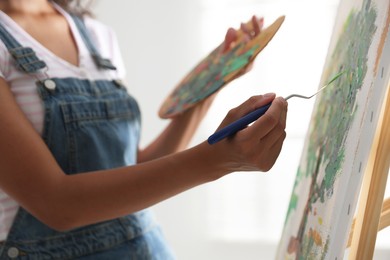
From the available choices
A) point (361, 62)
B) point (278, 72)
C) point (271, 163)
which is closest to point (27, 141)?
point (271, 163)

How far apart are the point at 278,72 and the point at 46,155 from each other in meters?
1.15

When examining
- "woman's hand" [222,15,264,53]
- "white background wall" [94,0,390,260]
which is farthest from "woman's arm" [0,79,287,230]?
"white background wall" [94,0,390,260]

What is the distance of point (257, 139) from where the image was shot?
0.69m

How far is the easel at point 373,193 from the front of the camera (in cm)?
70

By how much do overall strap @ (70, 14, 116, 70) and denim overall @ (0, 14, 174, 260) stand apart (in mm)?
41

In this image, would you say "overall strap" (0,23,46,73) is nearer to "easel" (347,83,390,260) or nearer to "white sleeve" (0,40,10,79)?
"white sleeve" (0,40,10,79)

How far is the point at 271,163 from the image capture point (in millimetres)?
719

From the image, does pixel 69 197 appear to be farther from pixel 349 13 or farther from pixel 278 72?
pixel 278 72

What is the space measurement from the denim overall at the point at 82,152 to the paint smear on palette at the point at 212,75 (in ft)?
0.42

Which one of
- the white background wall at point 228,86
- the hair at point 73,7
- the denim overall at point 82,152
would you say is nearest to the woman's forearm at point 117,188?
the denim overall at point 82,152

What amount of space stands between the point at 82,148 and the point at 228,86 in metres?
1.01

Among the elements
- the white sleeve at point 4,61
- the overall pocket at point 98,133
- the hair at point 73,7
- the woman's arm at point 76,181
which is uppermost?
the hair at point 73,7

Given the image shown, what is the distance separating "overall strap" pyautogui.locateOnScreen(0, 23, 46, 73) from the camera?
0.88 m

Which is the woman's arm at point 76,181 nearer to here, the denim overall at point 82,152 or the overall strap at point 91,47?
the denim overall at point 82,152
